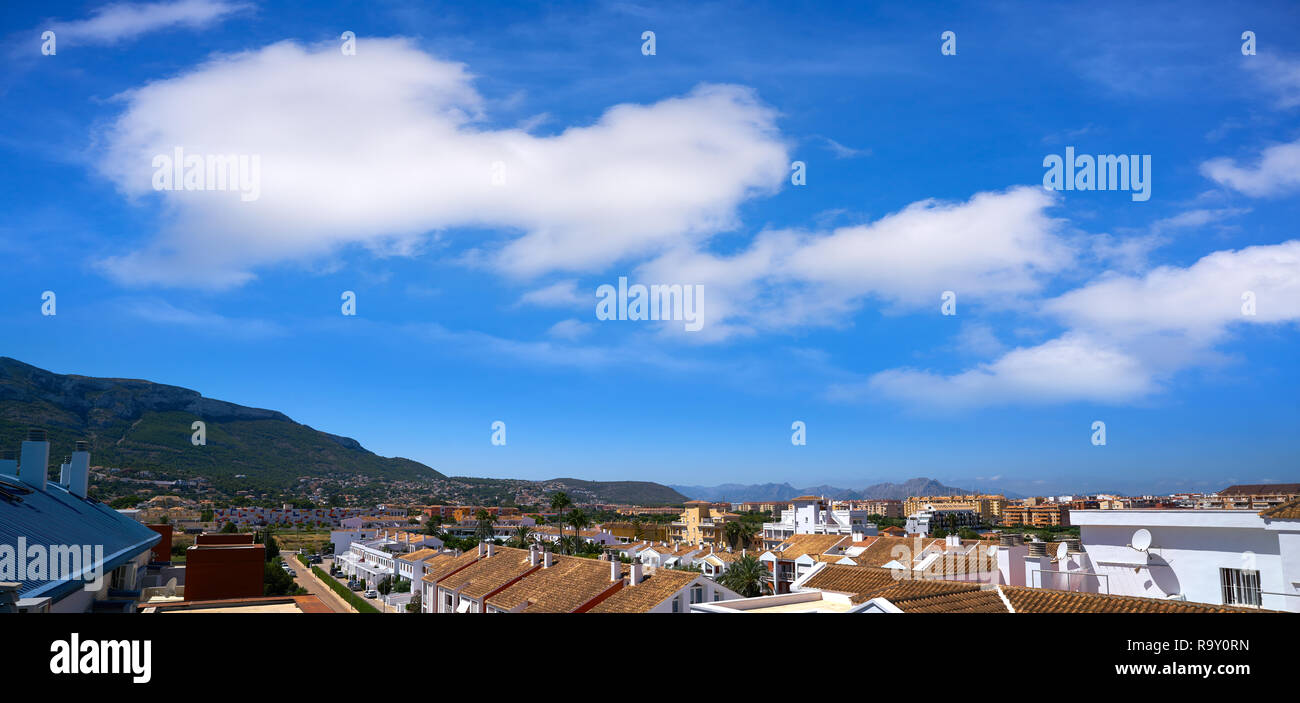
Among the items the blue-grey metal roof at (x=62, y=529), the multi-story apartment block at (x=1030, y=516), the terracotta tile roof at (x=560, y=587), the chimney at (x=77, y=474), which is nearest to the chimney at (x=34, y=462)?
the blue-grey metal roof at (x=62, y=529)

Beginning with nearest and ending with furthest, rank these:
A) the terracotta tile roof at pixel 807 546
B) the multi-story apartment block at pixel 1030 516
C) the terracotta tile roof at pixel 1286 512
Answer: the terracotta tile roof at pixel 1286 512
the terracotta tile roof at pixel 807 546
the multi-story apartment block at pixel 1030 516

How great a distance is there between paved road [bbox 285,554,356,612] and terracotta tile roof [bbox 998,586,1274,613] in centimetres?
3365

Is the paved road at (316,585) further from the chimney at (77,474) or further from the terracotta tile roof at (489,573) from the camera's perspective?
the chimney at (77,474)

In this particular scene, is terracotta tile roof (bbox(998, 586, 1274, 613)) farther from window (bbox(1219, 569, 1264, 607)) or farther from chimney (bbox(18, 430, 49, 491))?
chimney (bbox(18, 430, 49, 491))

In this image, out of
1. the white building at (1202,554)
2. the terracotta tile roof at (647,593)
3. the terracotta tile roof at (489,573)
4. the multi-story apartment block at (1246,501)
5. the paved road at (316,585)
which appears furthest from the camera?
the paved road at (316,585)

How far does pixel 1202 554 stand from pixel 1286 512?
2.09 meters

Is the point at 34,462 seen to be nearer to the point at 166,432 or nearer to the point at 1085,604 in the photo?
the point at 1085,604

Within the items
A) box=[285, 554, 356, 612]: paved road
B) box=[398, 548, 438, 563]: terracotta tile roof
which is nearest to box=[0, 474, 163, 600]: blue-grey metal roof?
box=[285, 554, 356, 612]: paved road

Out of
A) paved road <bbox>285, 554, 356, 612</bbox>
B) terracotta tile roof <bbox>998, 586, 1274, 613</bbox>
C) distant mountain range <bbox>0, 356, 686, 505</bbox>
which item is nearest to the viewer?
terracotta tile roof <bbox>998, 586, 1274, 613</bbox>

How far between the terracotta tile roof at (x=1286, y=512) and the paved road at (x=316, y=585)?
36241 millimetres

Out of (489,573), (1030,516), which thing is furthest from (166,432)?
(1030,516)

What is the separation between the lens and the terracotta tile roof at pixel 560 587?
22000 mm

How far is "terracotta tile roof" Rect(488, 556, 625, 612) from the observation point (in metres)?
22.0
